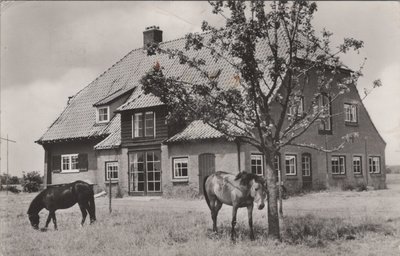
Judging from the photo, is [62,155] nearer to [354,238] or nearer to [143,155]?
[143,155]

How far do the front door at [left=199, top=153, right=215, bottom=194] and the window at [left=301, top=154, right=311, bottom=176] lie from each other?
15.7 feet

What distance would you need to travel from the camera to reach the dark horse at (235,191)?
35.2 ft

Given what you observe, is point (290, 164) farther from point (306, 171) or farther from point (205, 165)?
point (205, 165)

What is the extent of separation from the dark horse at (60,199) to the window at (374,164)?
1944 centimetres

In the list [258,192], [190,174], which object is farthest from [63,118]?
[258,192]

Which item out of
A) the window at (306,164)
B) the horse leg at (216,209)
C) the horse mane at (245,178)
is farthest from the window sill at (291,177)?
the horse mane at (245,178)

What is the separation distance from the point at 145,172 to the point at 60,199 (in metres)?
12.2

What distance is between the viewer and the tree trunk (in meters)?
10.8

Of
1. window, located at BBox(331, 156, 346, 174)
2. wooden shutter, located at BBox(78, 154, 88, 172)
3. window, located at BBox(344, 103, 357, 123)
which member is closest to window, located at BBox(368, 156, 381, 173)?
window, located at BBox(331, 156, 346, 174)

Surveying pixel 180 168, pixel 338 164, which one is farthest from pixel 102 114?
pixel 338 164

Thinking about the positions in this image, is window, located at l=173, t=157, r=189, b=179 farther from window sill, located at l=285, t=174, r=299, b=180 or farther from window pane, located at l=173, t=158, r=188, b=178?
window sill, located at l=285, t=174, r=299, b=180

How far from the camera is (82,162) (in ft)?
92.1

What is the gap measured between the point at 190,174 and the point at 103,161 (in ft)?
18.9

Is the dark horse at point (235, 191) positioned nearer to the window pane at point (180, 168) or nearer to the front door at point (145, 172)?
the window pane at point (180, 168)
